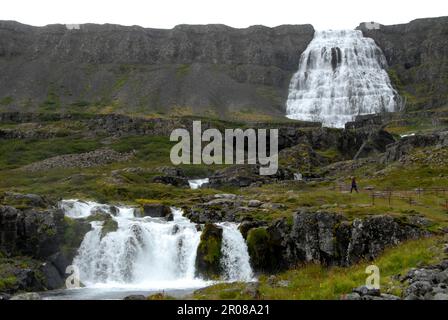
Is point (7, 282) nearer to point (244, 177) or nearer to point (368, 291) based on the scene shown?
point (368, 291)

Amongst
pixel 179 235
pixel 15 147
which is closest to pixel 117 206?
pixel 179 235

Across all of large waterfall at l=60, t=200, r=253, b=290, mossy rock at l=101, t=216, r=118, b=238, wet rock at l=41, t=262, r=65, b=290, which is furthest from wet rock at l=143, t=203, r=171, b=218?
wet rock at l=41, t=262, r=65, b=290

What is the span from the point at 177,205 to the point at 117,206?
789 cm

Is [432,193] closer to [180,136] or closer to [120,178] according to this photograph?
[120,178]

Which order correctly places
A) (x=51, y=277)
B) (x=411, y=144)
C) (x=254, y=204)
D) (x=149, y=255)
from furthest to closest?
(x=411, y=144) < (x=254, y=204) < (x=149, y=255) < (x=51, y=277)

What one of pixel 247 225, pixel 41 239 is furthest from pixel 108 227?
pixel 247 225

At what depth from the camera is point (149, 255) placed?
54406 millimetres

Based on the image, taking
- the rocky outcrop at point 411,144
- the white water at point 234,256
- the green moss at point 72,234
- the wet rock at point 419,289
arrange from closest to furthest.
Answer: the wet rock at point 419,289
the white water at point 234,256
the green moss at point 72,234
the rocky outcrop at point 411,144

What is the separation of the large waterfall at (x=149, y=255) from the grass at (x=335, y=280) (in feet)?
73.4

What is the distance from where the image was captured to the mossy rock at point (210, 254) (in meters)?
51.5

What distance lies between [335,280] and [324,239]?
25.9 meters

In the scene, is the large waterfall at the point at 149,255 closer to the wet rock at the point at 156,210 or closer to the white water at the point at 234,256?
the white water at the point at 234,256

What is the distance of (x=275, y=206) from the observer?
6319 centimetres

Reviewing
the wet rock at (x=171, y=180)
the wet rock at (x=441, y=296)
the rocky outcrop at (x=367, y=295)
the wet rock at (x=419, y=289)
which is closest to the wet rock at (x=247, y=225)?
the rocky outcrop at (x=367, y=295)
